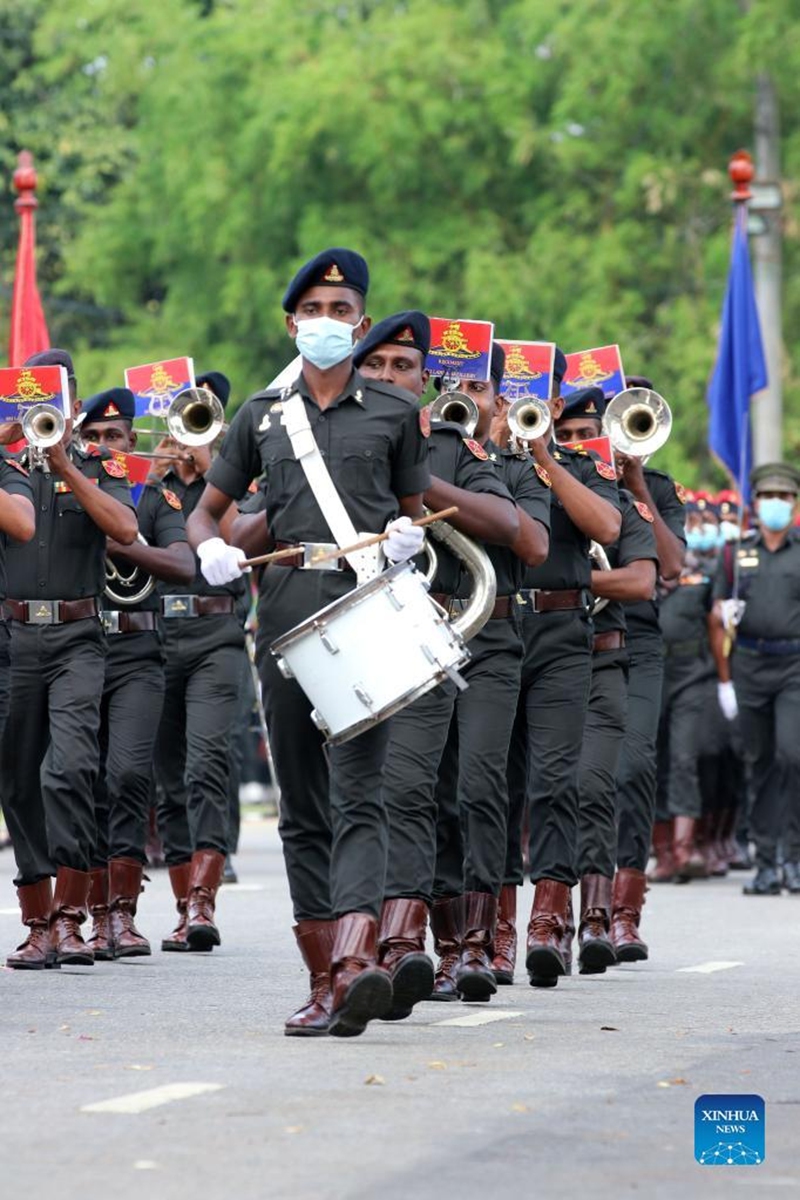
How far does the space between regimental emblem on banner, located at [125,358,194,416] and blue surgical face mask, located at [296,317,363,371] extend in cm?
470

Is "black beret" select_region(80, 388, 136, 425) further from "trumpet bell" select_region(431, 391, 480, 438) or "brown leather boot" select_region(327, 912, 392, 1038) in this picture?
"brown leather boot" select_region(327, 912, 392, 1038)

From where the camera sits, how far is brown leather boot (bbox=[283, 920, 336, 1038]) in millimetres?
8984

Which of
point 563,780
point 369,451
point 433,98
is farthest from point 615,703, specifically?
point 433,98

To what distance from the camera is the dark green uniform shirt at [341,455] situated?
8852mm

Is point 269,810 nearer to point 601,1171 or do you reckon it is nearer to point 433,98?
point 433,98

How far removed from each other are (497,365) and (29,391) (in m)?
1.73

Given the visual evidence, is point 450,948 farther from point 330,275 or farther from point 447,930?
point 330,275

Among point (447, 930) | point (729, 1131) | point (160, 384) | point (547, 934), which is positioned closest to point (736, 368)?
point (160, 384)

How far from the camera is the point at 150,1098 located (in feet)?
24.7

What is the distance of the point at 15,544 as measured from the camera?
1119 centimetres

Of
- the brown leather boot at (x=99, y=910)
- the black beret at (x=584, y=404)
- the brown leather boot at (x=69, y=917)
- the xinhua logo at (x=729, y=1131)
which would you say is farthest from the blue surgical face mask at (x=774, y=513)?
the xinhua logo at (x=729, y=1131)

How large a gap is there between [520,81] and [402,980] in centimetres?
2749

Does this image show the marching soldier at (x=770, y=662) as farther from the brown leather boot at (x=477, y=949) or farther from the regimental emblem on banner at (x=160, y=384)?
the brown leather boot at (x=477, y=949)

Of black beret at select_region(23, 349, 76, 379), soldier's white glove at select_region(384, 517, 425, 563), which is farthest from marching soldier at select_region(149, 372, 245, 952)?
soldier's white glove at select_region(384, 517, 425, 563)
